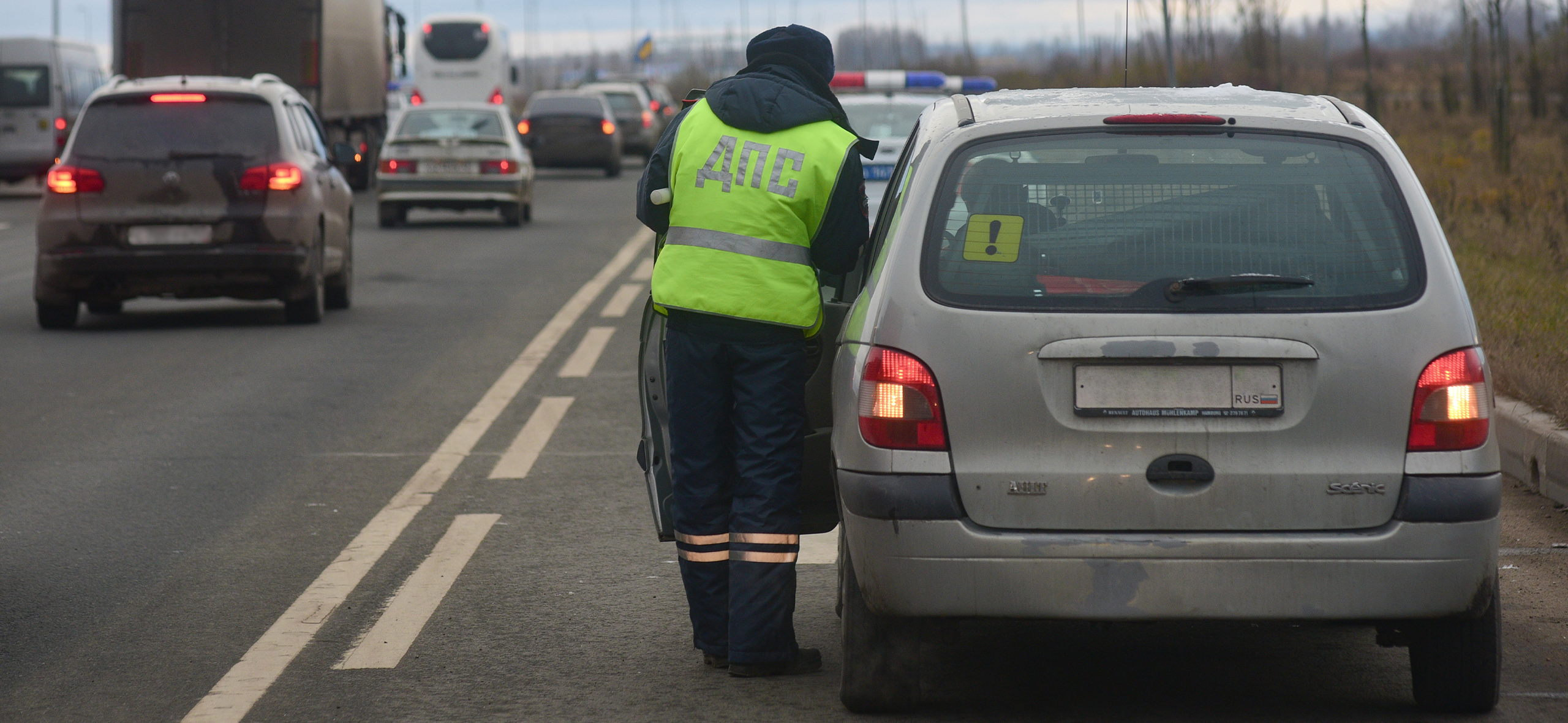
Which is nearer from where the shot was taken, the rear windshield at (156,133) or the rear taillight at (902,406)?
the rear taillight at (902,406)

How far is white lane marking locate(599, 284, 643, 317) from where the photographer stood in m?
14.7

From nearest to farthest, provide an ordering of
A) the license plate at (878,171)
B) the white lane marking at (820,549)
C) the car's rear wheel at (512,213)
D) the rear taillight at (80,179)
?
the white lane marking at (820,549)
the rear taillight at (80,179)
the license plate at (878,171)
the car's rear wheel at (512,213)

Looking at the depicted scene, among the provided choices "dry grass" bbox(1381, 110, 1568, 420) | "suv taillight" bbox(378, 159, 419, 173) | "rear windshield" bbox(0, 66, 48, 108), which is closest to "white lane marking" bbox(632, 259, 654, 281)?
"suv taillight" bbox(378, 159, 419, 173)

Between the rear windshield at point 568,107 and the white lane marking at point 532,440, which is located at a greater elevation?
the rear windshield at point 568,107

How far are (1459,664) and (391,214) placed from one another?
21223mm

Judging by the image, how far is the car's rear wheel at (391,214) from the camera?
966 inches

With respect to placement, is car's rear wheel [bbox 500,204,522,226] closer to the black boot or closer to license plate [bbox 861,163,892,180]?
license plate [bbox 861,163,892,180]

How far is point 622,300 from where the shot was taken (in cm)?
1562

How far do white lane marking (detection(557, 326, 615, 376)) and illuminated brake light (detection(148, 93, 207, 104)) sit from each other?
3.08 metres

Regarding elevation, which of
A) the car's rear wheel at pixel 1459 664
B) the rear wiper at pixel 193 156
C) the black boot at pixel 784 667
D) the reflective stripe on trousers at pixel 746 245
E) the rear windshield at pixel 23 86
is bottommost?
the black boot at pixel 784 667

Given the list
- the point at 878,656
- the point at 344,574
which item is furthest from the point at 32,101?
the point at 878,656

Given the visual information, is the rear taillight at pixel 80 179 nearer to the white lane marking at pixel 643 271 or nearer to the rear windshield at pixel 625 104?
the white lane marking at pixel 643 271

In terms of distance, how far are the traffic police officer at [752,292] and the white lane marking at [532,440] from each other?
10.4 feet

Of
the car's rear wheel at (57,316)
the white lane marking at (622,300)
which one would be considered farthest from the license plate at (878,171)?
the car's rear wheel at (57,316)
